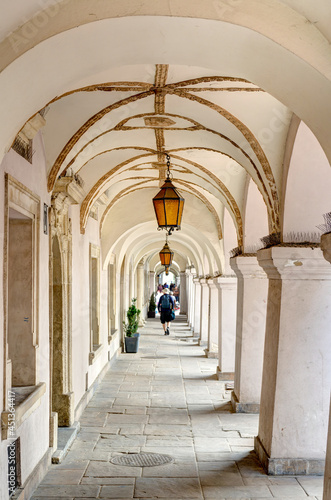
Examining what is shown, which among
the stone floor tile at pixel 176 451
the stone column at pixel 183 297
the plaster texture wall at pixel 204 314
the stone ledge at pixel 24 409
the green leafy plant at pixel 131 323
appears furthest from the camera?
the stone column at pixel 183 297

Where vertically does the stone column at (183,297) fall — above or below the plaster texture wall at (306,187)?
below

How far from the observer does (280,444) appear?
6555 millimetres

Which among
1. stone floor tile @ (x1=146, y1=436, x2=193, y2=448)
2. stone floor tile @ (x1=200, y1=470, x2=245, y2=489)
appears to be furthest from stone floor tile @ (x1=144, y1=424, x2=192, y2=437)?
stone floor tile @ (x1=200, y1=470, x2=245, y2=489)

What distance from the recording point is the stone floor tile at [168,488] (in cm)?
598

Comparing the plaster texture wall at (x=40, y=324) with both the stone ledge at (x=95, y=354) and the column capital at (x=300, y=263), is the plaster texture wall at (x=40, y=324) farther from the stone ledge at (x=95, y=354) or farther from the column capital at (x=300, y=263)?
the stone ledge at (x=95, y=354)

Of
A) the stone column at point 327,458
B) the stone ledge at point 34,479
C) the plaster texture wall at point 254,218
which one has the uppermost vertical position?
the plaster texture wall at point 254,218

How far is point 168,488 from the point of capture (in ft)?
20.2

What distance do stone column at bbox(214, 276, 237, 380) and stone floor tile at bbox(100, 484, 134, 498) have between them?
6.53 m

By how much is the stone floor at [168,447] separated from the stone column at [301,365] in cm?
28

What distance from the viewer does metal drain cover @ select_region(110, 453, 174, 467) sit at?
6.99 m

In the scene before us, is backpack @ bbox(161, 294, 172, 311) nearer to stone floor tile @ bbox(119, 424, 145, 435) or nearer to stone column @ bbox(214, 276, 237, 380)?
stone column @ bbox(214, 276, 237, 380)

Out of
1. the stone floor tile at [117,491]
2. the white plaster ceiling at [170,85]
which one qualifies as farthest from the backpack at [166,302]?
the stone floor tile at [117,491]

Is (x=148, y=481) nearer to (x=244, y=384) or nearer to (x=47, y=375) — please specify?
(x=47, y=375)

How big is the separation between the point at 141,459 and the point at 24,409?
2318 millimetres
